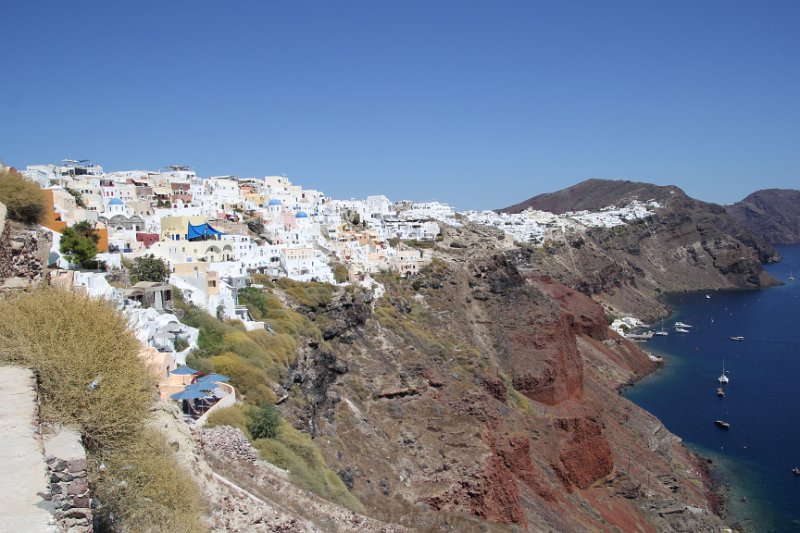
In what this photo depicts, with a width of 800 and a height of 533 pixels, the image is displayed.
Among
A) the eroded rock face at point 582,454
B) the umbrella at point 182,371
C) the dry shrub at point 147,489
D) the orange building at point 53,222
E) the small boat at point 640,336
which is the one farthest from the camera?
the small boat at point 640,336

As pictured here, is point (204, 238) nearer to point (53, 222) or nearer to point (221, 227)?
point (221, 227)

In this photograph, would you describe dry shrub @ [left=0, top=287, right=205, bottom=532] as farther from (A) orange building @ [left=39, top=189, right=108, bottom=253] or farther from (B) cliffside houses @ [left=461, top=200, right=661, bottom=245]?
(B) cliffside houses @ [left=461, top=200, right=661, bottom=245]

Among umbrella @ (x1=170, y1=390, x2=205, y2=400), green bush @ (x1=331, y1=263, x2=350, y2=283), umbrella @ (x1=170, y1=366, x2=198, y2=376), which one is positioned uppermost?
green bush @ (x1=331, y1=263, x2=350, y2=283)

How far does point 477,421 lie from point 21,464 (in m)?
31.1

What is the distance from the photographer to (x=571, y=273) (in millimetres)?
108188

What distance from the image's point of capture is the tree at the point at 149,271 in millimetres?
31672

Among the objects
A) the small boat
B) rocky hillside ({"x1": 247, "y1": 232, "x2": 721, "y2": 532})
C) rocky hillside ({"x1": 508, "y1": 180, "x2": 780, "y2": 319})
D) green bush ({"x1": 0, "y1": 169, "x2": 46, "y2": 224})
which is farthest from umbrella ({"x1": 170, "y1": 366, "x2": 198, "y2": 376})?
rocky hillside ({"x1": 508, "y1": 180, "x2": 780, "y2": 319})

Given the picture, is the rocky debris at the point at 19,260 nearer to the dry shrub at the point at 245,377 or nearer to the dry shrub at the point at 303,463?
the dry shrub at the point at 245,377

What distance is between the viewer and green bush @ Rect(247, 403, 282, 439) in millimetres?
20734

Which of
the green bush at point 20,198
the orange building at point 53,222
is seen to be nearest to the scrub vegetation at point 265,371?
the orange building at point 53,222

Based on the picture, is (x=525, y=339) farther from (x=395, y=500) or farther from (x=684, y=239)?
(x=684, y=239)

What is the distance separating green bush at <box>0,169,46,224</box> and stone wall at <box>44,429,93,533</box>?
16.7 m

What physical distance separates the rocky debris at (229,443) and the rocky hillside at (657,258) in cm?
8864

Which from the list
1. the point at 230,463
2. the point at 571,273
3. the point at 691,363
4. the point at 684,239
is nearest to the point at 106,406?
the point at 230,463
